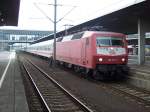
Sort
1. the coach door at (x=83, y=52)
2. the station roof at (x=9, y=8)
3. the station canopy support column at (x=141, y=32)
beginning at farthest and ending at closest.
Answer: the station canopy support column at (x=141, y=32)
the station roof at (x=9, y=8)
the coach door at (x=83, y=52)

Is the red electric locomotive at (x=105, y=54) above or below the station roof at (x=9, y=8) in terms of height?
below

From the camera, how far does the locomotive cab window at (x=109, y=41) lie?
66.1 feet

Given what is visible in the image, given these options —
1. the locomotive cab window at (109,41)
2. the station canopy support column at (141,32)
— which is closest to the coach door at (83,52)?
the locomotive cab window at (109,41)

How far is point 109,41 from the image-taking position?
2038 centimetres

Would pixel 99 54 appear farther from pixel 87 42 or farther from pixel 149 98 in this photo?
pixel 149 98

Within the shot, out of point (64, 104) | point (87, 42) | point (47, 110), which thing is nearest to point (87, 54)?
point (87, 42)

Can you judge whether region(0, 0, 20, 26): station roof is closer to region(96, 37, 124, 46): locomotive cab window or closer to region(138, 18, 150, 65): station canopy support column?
region(96, 37, 124, 46): locomotive cab window

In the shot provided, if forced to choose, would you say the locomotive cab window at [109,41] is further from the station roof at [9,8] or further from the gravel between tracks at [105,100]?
the station roof at [9,8]

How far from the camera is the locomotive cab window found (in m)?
20.2

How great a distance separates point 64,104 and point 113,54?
7.48m

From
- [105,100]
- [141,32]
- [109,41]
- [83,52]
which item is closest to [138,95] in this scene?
[105,100]

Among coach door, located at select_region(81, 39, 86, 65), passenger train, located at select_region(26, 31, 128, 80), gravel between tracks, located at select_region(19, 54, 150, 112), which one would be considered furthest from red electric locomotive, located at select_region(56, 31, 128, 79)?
gravel between tracks, located at select_region(19, 54, 150, 112)

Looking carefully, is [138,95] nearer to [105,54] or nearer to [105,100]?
[105,100]

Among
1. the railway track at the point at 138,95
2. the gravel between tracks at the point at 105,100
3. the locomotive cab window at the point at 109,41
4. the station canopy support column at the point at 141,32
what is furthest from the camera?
the station canopy support column at the point at 141,32
